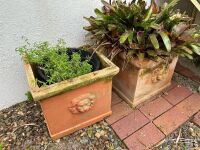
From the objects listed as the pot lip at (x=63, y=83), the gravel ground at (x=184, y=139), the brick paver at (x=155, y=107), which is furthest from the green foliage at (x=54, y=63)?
the gravel ground at (x=184, y=139)

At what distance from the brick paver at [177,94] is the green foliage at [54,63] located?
0.88 meters

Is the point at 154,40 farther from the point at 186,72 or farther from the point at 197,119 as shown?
the point at 186,72

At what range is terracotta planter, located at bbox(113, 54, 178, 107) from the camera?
5.79 feet

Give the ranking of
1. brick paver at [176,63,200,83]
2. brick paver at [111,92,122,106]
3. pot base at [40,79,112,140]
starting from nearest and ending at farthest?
pot base at [40,79,112,140]
brick paver at [111,92,122,106]
brick paver at [176,63,200,83]

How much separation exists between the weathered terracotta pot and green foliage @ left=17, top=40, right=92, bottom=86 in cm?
7

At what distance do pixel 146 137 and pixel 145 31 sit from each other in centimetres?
81

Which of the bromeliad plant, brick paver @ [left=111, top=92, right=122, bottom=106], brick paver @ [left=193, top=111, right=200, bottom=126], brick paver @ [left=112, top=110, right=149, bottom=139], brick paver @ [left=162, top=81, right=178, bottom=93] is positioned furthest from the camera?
brick paver @ [left=162, top=81, right=178, bottom=93]

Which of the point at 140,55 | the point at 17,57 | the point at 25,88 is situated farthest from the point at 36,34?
the point at 140,55

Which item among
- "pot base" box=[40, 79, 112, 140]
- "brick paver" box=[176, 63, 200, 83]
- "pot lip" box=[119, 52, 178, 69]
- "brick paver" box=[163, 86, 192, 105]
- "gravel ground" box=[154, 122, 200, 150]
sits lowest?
"gravel ground" box=[154, 122, 200, 150]

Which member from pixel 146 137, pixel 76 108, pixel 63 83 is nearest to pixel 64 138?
pixel 76 108

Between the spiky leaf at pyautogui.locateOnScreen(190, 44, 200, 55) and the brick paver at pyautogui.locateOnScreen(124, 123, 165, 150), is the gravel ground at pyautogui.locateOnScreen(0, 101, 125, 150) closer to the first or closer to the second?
the brick paver at pyautogui.locateOnScreen(124, 123, 165, 150)

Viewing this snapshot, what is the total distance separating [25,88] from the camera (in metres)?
2.00

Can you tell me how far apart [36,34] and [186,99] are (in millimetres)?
1446

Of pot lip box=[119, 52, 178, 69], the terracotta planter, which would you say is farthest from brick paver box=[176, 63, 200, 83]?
pot lip box=[119, 52, 178, 69]
